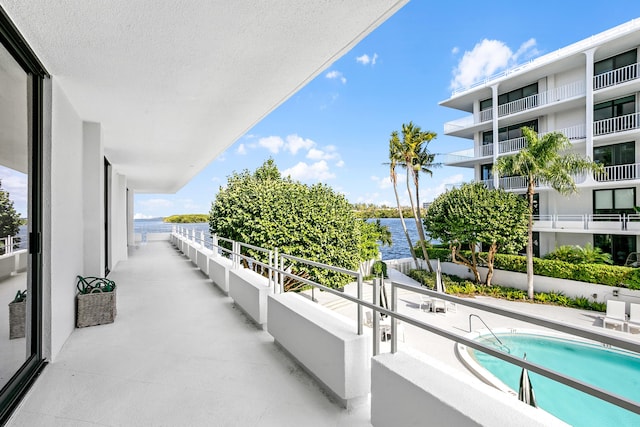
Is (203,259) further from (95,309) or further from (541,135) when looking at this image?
(541,135)

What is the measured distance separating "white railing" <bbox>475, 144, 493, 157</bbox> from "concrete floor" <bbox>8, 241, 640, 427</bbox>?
17.0 meters

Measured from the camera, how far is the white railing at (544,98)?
14555mm

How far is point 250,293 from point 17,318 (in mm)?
2140

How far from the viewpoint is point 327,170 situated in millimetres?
96750

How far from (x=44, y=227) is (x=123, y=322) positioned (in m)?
1.75

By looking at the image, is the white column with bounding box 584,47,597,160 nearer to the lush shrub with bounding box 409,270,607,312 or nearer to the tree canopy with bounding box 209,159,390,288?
the lush shrub with bounding box 409,270,607,312

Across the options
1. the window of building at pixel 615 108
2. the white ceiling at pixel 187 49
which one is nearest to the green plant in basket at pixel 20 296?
the white ceiling at pixel 187 49

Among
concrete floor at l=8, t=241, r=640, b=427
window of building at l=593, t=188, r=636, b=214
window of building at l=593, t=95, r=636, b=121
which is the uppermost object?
window of building at l=593, t=95, r=636, b=121

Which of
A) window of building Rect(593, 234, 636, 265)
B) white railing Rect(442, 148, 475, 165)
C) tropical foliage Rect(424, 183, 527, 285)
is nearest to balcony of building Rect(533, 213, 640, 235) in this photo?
window of building Rect(593, 234, 636, 265)

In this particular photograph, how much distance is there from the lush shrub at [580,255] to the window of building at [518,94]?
7.44 m

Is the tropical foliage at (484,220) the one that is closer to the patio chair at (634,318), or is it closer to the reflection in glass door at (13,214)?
the patio chair at (634,318)

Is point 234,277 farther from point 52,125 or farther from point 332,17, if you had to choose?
point 332,17

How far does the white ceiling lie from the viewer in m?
2.16

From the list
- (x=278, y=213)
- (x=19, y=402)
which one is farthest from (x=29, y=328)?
(x=278, y=213)
